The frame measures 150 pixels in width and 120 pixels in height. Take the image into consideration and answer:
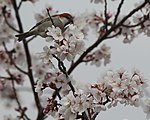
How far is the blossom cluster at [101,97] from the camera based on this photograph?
1.45m

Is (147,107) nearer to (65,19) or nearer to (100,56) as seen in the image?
(65,19)

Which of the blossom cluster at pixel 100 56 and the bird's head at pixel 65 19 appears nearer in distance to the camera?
the bird's head at pixel 65 19

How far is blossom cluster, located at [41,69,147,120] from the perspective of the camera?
145 cm

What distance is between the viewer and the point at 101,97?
4.93ft

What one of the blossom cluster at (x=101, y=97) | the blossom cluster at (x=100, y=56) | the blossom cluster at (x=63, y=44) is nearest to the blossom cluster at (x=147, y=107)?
the blossom cluster at (x=101, y=97)

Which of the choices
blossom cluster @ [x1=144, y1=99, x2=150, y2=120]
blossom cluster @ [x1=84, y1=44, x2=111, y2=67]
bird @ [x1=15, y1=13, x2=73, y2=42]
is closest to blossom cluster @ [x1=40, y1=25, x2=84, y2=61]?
bird @ [x1=15, y1=13, x2=73, y2=42]

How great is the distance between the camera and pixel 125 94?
152 cm

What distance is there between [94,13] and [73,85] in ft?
4.68

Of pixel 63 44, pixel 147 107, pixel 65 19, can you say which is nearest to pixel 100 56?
pixel 147 107

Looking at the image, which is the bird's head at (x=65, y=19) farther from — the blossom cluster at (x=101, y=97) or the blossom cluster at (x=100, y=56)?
the blossom cluster at (x=100, y=56)

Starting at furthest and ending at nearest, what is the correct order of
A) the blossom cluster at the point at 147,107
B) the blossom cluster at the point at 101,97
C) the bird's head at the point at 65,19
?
the blossom cluster at the point at 147,107 < the bird's head at the point at 65,19 < the blossom cluster at the point at 101,97

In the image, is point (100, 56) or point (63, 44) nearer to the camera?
point (63, 44)

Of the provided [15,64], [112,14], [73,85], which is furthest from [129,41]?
[73,85]

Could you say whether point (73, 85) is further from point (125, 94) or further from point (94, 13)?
point (94, 13)
